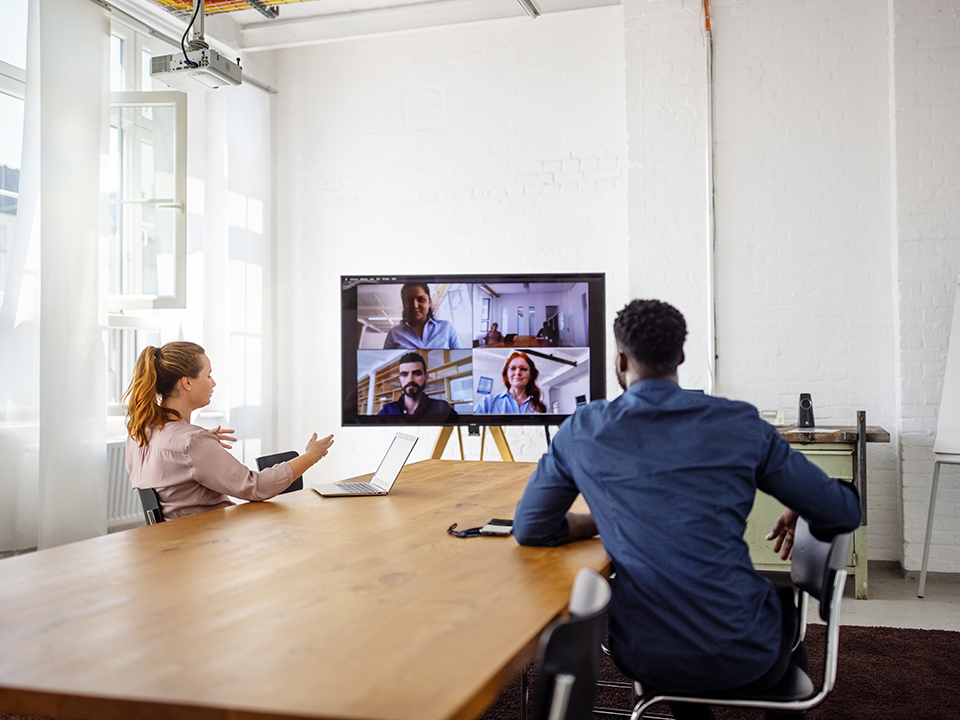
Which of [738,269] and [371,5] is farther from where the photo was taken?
[371,5]

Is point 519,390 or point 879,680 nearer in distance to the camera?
point 879,680

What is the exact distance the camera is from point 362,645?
1198 mm

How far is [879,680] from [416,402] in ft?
8.20

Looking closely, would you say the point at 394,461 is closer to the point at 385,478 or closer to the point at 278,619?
the point at 385,478

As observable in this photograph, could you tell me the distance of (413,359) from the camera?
14.8 feet

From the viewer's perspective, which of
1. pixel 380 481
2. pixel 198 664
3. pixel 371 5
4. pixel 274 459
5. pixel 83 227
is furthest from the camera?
pixel 371 5

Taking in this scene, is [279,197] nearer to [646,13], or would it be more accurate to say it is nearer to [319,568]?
[646,13]

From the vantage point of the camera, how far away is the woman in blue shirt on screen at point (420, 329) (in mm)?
4457

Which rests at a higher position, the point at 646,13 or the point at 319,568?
the point at 646,13

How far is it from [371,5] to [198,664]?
17.6 feet

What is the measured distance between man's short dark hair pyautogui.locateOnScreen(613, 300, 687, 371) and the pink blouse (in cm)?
125

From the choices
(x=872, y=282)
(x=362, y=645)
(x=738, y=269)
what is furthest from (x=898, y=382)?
(x=362, y=645)

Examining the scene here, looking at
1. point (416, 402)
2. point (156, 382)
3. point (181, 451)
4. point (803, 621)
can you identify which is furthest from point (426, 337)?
point (803, 621)

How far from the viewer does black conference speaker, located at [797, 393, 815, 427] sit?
4441 millimetres
